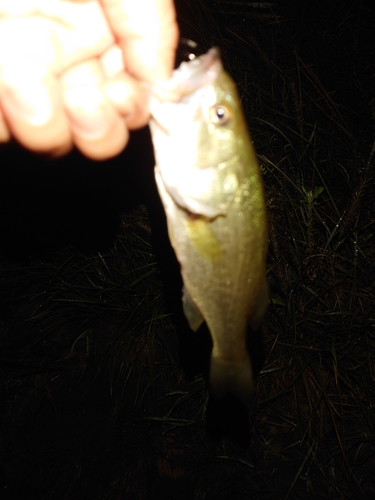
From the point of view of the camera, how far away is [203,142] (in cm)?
115

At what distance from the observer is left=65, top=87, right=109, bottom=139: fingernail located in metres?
0.93

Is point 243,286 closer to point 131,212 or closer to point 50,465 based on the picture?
point 131,212

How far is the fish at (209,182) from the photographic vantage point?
1099 mm

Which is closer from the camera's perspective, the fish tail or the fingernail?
the fingernail

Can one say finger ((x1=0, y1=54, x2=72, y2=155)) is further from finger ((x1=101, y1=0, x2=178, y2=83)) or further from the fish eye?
the fish eye

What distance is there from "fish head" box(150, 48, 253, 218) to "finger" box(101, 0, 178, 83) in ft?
0.37

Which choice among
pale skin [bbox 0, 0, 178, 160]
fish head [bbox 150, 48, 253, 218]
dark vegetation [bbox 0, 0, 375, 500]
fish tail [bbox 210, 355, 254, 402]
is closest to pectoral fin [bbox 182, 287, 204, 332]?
fish tail [bbox 210, 355, 254, 402]

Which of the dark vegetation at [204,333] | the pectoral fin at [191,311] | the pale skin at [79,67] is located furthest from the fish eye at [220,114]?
the dark vegetation at [204,333]

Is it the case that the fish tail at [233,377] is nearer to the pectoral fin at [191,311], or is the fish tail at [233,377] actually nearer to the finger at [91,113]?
the pectoral fin at [191,311]

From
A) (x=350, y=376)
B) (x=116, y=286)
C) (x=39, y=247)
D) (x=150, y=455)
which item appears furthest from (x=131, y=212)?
(x=350, y=376)

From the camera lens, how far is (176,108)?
1.10 meters

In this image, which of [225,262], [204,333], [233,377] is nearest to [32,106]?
[225,262]

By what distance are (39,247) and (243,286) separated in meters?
2.84

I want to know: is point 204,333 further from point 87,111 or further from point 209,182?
point 87,111
